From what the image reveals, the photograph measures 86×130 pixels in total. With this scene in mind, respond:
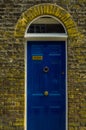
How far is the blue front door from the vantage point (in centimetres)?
708

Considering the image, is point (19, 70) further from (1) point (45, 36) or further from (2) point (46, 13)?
(2) point (46, 13)

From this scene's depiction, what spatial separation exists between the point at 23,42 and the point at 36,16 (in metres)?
0.67

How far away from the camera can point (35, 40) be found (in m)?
7.09

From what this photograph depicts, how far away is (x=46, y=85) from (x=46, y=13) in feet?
5.46

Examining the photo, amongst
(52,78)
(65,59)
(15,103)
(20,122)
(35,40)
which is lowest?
(20,122)

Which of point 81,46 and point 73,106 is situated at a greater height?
point 81,46

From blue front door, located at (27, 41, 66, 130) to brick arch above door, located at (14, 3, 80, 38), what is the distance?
1.29 ft

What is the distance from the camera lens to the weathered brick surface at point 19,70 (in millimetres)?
6895

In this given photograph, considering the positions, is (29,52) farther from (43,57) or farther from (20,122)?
(20,122)

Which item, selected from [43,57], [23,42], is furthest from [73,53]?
[23,42]

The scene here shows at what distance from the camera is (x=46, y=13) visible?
6922mm

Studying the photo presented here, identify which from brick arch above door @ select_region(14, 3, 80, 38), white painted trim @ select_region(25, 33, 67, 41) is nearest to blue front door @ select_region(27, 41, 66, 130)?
white painted trim @ select_region(25, 33, 67, 41)

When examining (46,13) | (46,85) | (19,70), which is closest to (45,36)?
(46,13)

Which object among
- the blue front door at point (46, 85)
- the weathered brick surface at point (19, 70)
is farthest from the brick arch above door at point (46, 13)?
the blue front door at point (46, 85)
